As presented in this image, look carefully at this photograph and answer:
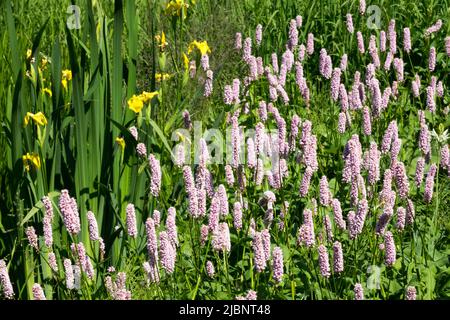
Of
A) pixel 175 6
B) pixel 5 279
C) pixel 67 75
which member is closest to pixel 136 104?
pixel 67 75

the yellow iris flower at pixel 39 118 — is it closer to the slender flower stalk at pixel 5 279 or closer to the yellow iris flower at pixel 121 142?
the yellow iris flower at pixel 121 142

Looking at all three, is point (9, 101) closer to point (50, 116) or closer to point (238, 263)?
point (50, 116)

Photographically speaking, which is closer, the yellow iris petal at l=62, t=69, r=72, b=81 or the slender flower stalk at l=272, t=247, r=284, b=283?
the slender flower stalk at l=272, t=247, r=284, b=283

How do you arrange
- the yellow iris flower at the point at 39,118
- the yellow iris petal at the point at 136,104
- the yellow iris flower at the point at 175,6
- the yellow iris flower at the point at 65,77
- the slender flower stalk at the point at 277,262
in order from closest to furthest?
the slender flower stalk at the point at 277,262 → the yellow iris flower at the point at 39,118 → the yellow iris petal at the point at 136,104 → the yellow iris flower at the point at 65,77 → the yellow iris flower at the point at 175,6

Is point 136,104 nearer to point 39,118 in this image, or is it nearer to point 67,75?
point 39,118

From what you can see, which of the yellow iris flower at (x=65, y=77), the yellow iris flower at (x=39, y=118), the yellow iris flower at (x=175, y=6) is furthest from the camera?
the yellow iris flower at (x=175, y=6)

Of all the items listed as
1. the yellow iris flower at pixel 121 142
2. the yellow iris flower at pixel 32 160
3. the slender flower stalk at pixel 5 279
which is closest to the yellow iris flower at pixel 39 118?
the yellow iris flower at pixel 32 160

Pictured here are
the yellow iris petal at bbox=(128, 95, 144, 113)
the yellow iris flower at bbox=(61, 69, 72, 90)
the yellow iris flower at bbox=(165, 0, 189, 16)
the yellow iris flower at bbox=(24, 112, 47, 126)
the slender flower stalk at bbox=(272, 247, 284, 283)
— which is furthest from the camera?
the yellow iris flower at bbox=(165, 0, 189, 16)

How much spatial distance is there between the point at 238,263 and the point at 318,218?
39 centimetres

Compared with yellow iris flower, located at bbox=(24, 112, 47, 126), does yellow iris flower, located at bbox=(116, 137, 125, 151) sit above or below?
below

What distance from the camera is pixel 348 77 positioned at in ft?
17.0

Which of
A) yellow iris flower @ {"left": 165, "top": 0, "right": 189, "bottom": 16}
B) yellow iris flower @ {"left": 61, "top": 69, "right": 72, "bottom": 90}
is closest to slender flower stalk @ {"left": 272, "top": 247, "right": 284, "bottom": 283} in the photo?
yellow iris flower @ {"left": 61, "top": 69, "right": 72, "bottom": 90}

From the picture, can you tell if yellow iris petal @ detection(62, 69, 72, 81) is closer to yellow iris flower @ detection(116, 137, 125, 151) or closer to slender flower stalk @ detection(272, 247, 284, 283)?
yellow iris flower @ detection(116, 137, 125, 151)

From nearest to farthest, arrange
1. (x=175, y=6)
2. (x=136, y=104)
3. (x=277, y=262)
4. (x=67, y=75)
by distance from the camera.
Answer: (x=277, y=262) < (x=136, y=104) < (x=67, y=75) < (x=175, y=6)
